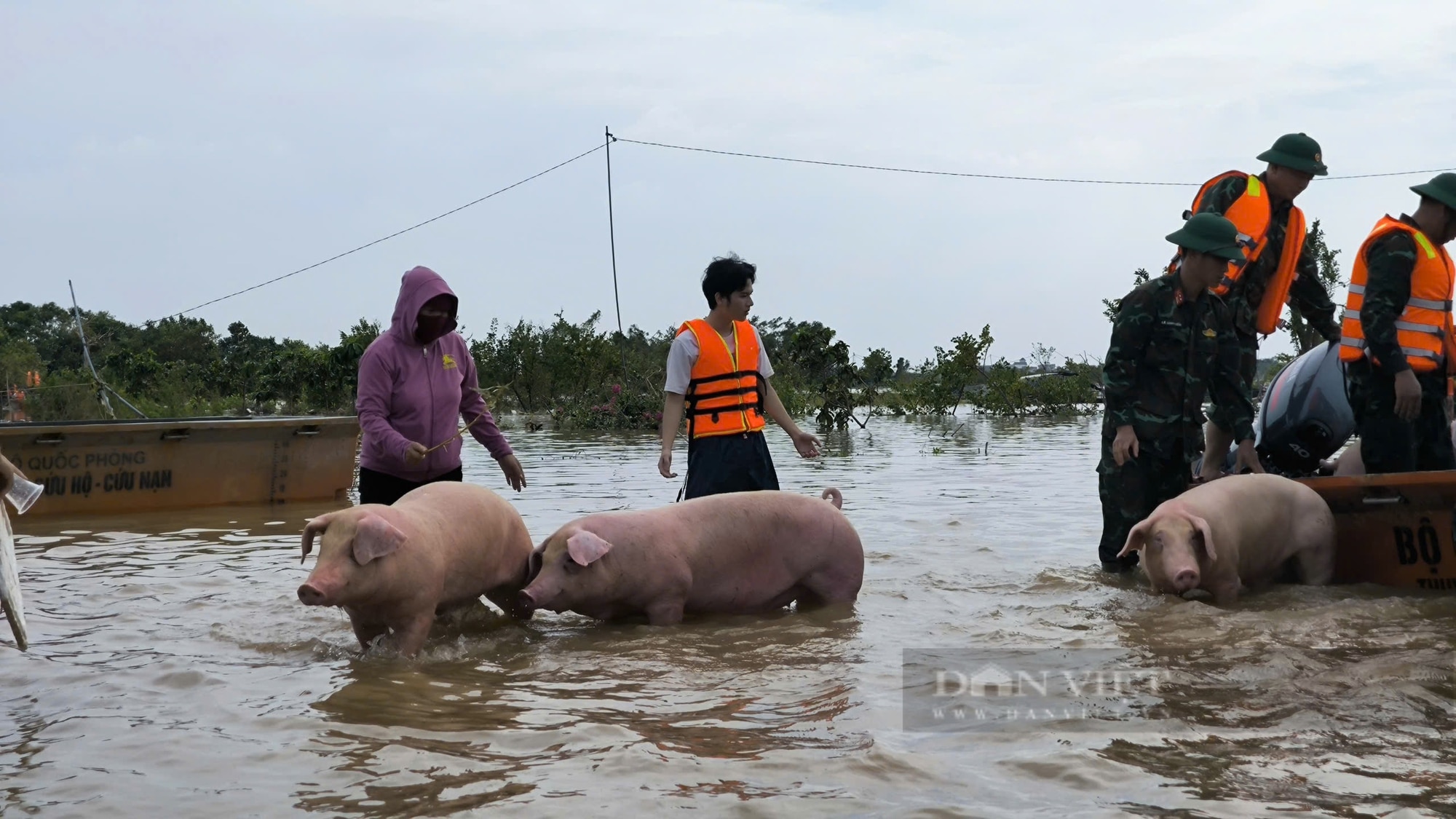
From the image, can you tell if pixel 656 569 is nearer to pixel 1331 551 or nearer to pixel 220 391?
pixel 1331 551

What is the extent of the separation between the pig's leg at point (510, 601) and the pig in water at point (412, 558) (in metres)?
0.11

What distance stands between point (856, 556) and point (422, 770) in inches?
123

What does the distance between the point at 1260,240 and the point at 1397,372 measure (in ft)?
3.44

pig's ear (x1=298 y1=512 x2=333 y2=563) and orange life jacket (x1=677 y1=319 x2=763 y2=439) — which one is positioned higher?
orange life jacket (x1=677 y1=319 x2=763 y2=439)

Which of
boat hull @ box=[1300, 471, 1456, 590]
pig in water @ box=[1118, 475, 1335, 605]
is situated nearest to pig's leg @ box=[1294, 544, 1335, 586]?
pig in water @ box=[1118, 475, 1335, 605]

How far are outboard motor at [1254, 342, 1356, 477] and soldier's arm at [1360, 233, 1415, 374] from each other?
0.76 metres

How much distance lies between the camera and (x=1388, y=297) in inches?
271

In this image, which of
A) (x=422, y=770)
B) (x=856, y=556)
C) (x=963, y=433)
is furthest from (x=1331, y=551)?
(x=963, y=433)

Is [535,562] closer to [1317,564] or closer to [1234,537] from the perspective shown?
[1234,537]

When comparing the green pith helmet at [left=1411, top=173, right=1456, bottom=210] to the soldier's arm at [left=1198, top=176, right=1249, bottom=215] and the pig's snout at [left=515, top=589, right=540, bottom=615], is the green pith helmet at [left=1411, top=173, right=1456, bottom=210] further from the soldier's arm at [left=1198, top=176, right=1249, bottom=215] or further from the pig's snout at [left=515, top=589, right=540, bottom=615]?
the pig's snout at [left=515, top=589, right=540, bottom=615]

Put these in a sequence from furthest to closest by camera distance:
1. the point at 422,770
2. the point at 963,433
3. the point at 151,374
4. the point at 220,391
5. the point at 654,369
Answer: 1. the point at 220,391
2. the point at 151,374
3. the point at 654,369
4. the point at 963,433
5. the point at 422,770

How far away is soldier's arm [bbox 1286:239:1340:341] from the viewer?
7688mm

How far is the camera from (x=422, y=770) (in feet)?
12.8

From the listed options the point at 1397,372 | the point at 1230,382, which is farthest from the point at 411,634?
the point at 1397,372
